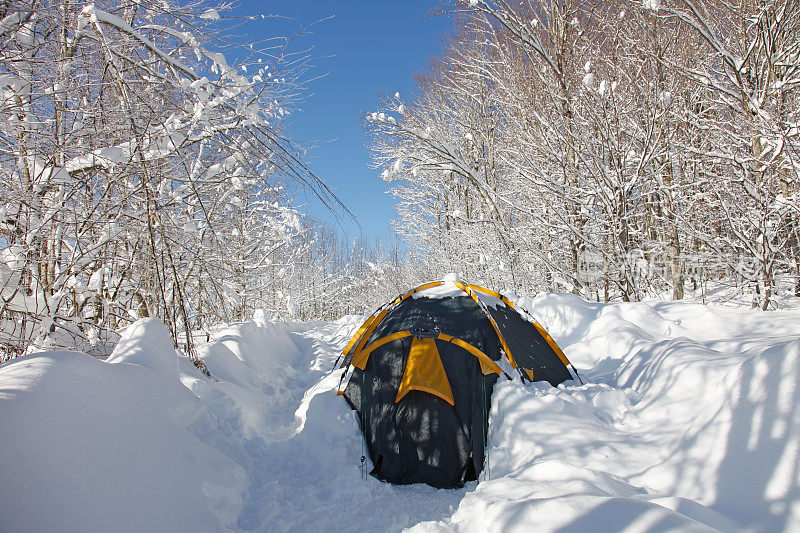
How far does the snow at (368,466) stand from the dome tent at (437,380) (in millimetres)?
169

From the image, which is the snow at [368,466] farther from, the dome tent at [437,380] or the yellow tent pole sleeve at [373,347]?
the yellow tent pole sleeve at [373,347]

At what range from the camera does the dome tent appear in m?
3.60

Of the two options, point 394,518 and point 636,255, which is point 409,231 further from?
point 394,518

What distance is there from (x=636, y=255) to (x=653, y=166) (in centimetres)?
265

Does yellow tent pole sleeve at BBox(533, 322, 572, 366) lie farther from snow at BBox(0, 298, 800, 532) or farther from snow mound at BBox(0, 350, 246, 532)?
snow mound at BBox(0, 350, 246, 532)

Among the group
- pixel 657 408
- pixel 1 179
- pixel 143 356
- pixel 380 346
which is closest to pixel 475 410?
pixel 380 346

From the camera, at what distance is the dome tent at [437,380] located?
3.60 meters

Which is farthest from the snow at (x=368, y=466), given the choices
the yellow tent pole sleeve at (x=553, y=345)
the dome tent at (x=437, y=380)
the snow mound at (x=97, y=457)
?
the yellow tent pole sleeve at (x=553, y=345)

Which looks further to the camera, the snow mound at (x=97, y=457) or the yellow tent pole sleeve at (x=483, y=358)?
the yellow tent pole sleeve at (x=483, y=358)

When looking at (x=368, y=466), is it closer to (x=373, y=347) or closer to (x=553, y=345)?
(x=373, y=347)

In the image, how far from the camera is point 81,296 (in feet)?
12.5

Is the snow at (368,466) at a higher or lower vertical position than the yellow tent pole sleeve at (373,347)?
lower

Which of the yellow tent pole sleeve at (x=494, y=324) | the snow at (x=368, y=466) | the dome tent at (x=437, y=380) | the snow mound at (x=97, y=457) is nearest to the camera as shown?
the snow mound at (x=97, y=457)

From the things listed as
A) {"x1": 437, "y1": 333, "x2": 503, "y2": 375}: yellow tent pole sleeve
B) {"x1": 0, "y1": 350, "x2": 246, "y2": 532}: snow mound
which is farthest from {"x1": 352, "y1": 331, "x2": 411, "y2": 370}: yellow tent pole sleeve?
{"x1": 0, "y1": 350, "x2": 246, "y2": 532}: snow mound
